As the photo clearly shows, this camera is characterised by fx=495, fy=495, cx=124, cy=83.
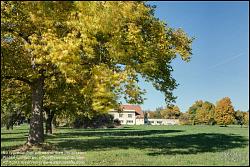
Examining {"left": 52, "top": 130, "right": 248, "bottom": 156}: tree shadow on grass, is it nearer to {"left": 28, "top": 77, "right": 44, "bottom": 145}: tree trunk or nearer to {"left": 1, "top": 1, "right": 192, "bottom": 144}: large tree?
{"left": 28, "top": 77, "right": 44, "bottom": 145}: tree trunk

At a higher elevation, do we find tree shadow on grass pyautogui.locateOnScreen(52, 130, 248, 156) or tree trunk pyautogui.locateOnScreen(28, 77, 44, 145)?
tree trunk pyautogui.locateOnScreen(28, 77, 44, 145)

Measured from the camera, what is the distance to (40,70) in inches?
1153

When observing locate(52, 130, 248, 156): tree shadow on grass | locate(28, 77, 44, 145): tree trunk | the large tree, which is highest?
the large tree

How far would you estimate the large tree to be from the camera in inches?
916

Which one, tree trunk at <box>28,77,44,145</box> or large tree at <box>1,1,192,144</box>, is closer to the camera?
large tree at <box>1,1,192,144</box>

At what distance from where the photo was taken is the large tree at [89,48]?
916 inches

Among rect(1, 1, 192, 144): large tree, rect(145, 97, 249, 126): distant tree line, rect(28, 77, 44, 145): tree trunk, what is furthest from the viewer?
rect(145, 97, 249, 126): distant tree line

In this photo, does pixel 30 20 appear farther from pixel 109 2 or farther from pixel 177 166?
pixel 177 166

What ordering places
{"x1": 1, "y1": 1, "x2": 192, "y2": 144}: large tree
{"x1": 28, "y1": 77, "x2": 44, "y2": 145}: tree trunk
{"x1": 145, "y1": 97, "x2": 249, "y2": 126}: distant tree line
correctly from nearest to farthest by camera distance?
{"x1": 1, "y1": 1, "x2": 192, "y2": 144}: large tree
{"x1": 28, "y1": 77, "x2": 44, "y2": 145}: tree trunk
{"x1": 145, "y1": 97, "x2": 249, "y2": 126}: distant tree line

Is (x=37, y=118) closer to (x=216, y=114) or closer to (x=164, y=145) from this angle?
(x=164, y=145)

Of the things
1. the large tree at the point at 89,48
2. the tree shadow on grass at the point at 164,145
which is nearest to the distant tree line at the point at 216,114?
the tree shadow on grass at the point at 164,145

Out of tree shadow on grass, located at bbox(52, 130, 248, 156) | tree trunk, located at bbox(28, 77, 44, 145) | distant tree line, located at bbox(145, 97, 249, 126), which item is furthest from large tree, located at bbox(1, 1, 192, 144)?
distant tree line, located at bbox(145, 97, 249, 126)

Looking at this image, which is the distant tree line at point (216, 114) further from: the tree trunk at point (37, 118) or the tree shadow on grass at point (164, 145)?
the tree trunk at point (37, 118)

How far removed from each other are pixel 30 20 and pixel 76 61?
5371mm
